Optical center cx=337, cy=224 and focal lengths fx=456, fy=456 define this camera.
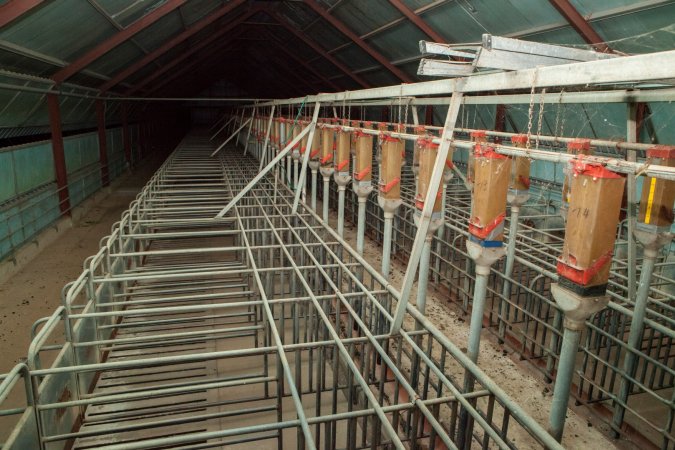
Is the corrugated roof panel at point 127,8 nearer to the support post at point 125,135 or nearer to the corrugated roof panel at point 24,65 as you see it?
the corrugated roof panel at point 24,65

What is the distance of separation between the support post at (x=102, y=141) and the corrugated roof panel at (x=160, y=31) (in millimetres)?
5104

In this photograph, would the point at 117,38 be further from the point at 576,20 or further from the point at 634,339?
the point at 634,339

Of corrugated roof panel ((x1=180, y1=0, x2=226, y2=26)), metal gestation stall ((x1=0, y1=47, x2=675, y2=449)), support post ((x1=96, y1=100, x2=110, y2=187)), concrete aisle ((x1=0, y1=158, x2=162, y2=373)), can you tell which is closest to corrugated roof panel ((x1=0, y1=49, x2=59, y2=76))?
metal gestation stall ((x1=0, y1=47, x2=675, y2=449))

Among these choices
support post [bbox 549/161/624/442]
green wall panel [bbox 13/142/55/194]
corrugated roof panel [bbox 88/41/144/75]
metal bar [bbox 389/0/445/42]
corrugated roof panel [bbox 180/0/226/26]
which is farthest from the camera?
corrugated roof panel [bbox 180/0/226/26]

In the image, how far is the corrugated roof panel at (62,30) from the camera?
9.29 meters

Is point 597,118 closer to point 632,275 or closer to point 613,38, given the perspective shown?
point 613,38

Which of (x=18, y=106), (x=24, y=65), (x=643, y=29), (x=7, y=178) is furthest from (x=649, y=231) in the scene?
(x=18, y=106)

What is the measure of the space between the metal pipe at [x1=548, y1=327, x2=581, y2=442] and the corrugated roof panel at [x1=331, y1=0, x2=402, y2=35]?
12582 mm

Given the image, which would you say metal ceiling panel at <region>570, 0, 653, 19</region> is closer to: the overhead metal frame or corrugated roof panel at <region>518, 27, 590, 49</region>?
corrugated roof panel at <region>518, 27, 590, 49</region>

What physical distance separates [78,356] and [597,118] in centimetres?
1195

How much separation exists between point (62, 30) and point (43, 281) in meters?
6.04

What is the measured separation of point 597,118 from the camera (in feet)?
37.1

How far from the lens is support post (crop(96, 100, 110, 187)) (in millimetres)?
20766

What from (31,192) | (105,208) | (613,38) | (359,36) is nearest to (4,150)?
(31,192)
